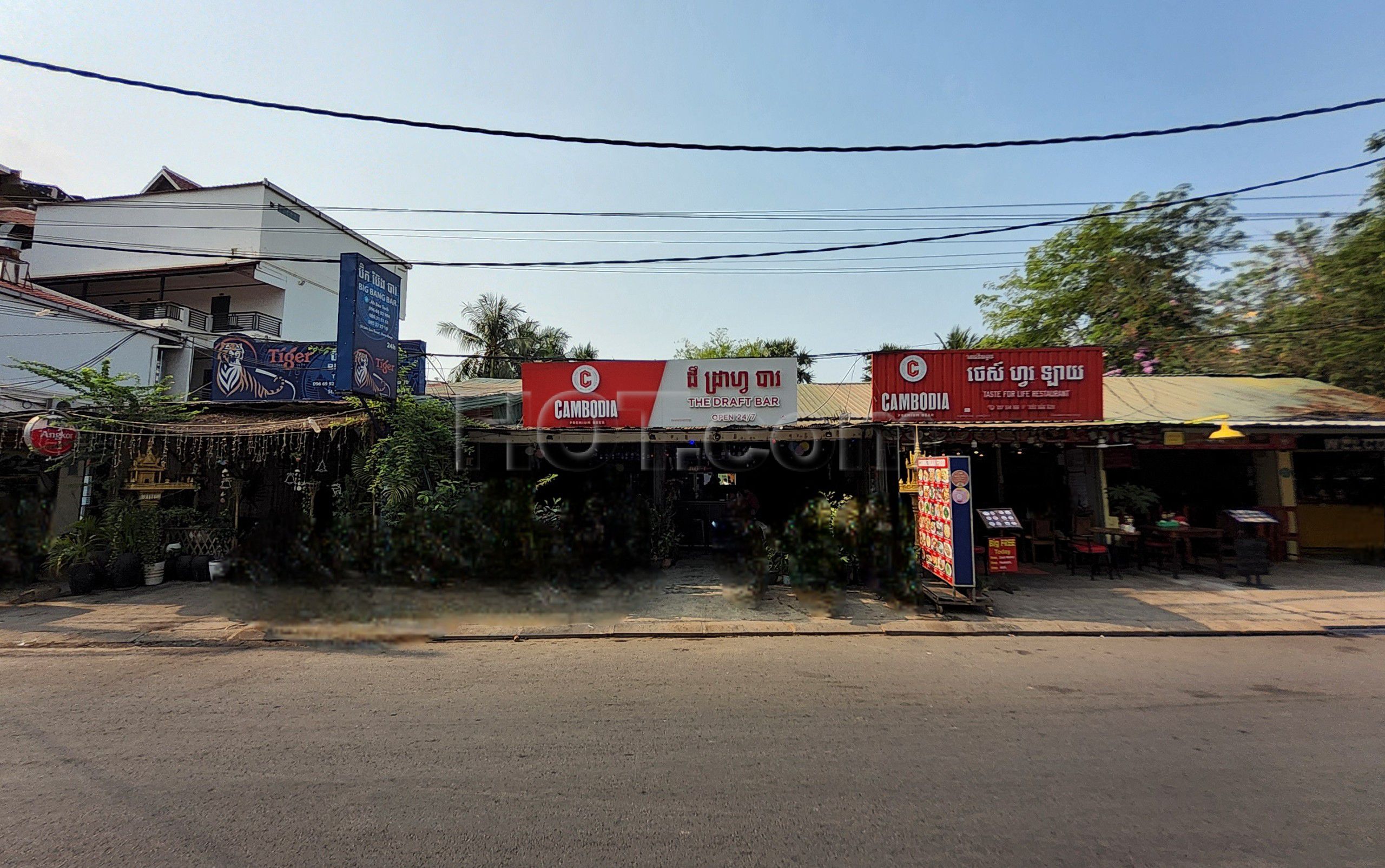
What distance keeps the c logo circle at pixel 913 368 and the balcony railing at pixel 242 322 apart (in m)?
29.9

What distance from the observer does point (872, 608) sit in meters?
8.55

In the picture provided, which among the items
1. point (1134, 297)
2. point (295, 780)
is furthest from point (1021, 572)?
point (1134, 297)

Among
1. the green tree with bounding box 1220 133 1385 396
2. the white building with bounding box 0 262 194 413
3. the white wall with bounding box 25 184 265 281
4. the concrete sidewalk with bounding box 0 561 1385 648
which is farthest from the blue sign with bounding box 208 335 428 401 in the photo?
the green tree with bounding box 1220 133 1385 396

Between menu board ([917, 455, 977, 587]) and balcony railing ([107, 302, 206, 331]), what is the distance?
31148 mm

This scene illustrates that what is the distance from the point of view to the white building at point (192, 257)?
92.9ft

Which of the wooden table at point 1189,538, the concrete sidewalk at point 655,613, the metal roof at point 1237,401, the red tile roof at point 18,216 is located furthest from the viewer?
the red tile roof at point 18,216

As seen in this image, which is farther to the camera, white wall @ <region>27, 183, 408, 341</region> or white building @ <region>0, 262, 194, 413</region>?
white wall @ <region>27, 183, 408, 341</region>

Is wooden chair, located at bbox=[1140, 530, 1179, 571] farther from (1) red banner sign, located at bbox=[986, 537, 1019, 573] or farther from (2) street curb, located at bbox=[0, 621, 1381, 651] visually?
(1) red banner sign, located at bbox=[986, 537, 1019, 573]

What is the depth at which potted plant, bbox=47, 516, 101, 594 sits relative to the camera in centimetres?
972

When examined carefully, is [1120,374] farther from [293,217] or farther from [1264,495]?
[293,217]

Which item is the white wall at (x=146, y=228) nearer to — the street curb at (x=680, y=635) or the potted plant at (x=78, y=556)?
the potted plant at (x=78, y=556)

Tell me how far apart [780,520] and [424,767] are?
10541 millimetres

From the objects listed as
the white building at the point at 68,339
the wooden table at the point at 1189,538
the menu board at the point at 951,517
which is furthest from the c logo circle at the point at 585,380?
the white building at the point at 68,339

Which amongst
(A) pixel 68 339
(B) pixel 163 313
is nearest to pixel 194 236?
(B) pixel 163 313
